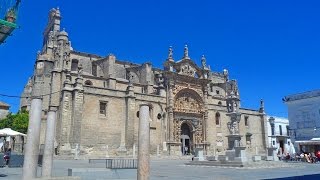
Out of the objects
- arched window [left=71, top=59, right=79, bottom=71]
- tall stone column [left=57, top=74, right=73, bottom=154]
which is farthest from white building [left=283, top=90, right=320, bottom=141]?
tall stone column [left=57, top=74, right=73, bottom=154]

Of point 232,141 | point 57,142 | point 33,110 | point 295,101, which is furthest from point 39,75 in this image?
point 295,101

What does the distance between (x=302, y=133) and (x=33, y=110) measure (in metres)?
38.9

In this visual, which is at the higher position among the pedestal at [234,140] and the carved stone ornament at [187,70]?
the carved stone ornament at [187,70]

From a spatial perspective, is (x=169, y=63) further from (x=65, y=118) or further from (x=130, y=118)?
(x=65, y=118)

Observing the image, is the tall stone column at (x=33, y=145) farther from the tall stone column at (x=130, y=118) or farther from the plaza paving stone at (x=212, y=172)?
the tall stone column at (x=130, y=118)

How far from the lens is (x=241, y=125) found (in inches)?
1633

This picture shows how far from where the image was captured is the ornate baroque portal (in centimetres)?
3688

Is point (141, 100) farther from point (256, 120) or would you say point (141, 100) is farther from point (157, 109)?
point (256, 120)

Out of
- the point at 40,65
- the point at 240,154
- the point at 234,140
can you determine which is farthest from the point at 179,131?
the point at 240,154

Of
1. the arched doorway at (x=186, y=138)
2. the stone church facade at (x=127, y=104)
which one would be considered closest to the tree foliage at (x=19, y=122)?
the stone church facade at (x=127, y=104)

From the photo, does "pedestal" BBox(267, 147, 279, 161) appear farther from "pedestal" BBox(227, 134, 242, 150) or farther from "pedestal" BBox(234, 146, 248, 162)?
"pedestal" BBox(234, 146, 248, 162)

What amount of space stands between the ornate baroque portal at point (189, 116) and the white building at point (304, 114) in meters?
13.1

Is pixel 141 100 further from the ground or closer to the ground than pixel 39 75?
closer to the ground

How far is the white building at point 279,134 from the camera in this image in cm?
4835
